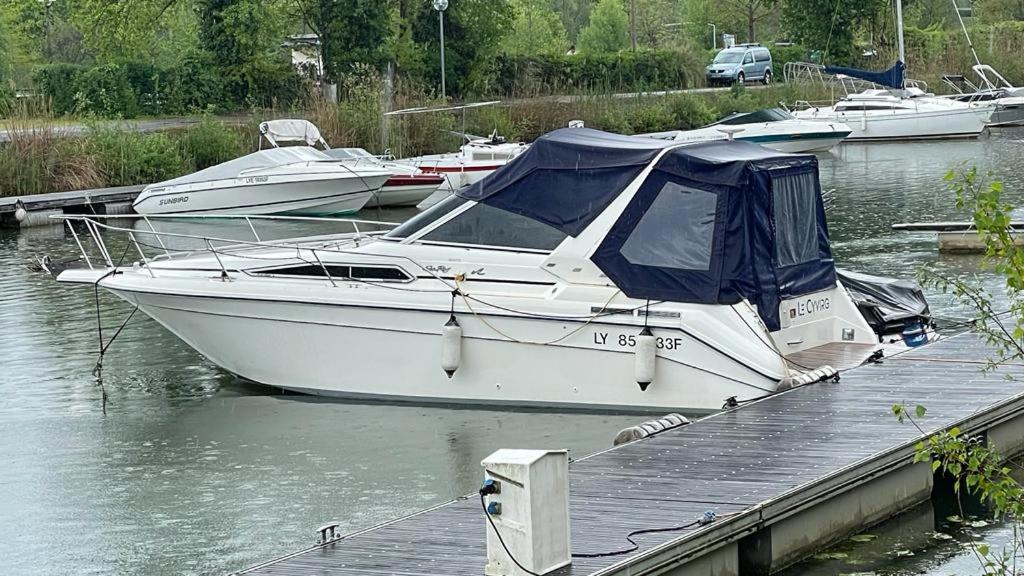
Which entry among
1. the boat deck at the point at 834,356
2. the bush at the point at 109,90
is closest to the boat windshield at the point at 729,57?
the bush at the point at 109,90

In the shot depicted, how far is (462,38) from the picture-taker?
155 feet

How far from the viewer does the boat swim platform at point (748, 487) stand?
305 inches

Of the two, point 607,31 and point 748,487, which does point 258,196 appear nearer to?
point 748,487

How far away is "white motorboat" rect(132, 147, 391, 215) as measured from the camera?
94.5 ft

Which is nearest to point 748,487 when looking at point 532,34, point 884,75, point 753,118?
point 753,118

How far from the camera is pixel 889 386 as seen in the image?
11164 mm

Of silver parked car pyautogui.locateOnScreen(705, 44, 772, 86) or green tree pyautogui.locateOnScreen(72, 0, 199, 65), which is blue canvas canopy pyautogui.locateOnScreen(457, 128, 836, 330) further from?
silver parked car pyautogui.locateOnScreen(705, 44, 772, 86)

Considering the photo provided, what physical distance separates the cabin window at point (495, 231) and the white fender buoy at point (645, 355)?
4.59 ft

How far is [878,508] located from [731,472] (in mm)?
1074

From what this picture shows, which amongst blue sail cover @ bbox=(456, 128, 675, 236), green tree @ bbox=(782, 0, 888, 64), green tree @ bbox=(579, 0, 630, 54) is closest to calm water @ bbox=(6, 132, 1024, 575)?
blue sail cover @ bbox=(456, 128, 675, 236)

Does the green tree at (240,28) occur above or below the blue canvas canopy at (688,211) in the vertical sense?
above

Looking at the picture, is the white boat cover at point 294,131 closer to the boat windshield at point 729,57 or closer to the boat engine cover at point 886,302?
the boat engine cover at point 886,302

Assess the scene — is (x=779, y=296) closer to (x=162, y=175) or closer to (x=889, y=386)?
(x=889, y=386)

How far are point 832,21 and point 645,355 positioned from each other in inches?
1894
